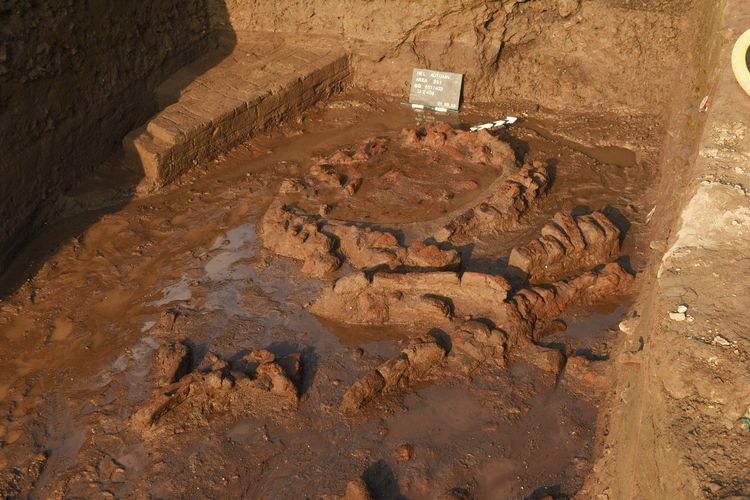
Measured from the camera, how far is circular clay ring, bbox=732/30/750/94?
566 cm

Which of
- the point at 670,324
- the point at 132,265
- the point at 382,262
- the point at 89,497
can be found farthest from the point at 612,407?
the point at 132,265

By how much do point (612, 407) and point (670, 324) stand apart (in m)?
1.25

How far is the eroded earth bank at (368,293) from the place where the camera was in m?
4.84

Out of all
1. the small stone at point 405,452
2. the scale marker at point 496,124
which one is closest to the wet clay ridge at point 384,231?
the scale marker at point 496,124

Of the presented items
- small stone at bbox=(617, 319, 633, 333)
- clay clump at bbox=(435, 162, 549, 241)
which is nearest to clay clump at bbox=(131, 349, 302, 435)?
clay clump at bbox=(435, 162, 549, 241)

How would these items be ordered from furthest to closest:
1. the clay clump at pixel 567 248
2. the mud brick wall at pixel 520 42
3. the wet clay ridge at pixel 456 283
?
1. the mud brick wall at pixel 520 42
2. the clay clump at pixel 567 248
3. the wet clay ridge at pixel 456 283

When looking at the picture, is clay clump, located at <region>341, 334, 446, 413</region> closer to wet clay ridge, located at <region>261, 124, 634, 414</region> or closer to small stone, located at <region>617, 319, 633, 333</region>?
wet clay ridge, located at <region>261, 124, 634, 414</region>

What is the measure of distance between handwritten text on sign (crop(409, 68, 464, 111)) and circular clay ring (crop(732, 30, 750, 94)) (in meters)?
3.69

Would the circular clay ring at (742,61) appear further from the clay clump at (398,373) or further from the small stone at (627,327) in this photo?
the clay clump at (398,373)

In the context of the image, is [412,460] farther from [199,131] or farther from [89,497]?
[199,131]

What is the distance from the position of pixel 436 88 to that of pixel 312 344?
459 cm

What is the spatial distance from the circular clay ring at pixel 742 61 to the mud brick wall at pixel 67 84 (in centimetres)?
644

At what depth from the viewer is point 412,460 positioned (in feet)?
15.7

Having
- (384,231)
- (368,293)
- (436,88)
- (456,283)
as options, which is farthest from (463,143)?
(368,293)
